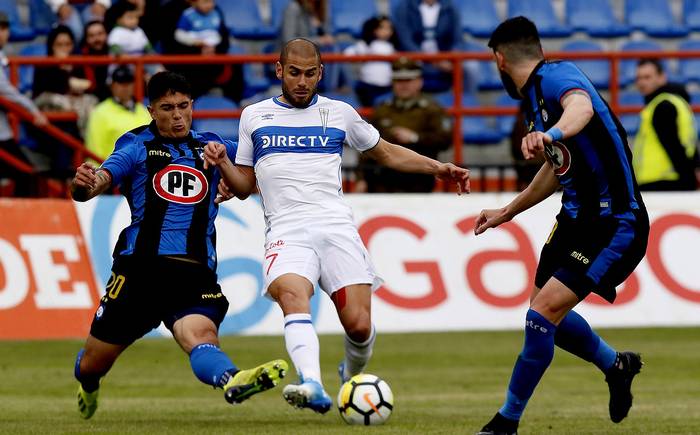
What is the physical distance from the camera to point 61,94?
16422 mm

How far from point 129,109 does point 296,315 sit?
7.36m

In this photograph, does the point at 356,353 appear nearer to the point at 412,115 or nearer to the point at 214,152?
the point at 214,152

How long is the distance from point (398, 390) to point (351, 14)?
33.1 ft

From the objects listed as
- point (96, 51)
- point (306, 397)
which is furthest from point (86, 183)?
point (96, 51)

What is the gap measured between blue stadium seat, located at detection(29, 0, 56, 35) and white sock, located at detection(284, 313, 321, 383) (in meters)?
11.8

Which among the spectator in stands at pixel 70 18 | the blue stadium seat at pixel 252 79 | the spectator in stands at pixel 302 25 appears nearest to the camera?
the spectator in stands at pixel 70 18

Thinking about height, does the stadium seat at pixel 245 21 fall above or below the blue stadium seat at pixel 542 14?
above

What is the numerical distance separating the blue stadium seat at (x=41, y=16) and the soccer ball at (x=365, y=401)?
11710 mm

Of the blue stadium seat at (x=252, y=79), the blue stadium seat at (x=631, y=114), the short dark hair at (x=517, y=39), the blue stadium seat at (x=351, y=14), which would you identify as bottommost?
the blue stadium seat at (x=631, y=114)

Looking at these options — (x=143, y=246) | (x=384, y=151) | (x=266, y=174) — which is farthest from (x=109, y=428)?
(x=384, y=151)

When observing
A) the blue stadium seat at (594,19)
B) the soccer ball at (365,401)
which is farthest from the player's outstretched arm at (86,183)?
the blue stadium seat at (594,19)

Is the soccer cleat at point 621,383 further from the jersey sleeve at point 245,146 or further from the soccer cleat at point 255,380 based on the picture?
the jersey sleeve at point 245,146

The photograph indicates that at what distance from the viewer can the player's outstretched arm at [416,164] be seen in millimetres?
8852

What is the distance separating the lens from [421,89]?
18125mm
